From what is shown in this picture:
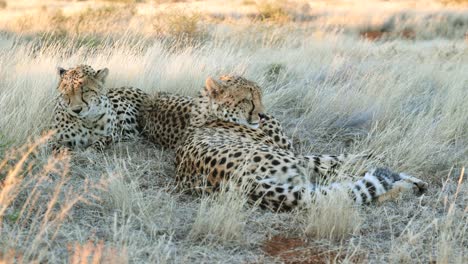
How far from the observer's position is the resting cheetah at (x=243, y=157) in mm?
3592

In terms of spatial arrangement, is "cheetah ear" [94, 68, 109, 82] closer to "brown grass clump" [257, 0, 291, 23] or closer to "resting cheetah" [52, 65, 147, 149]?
"resting cheetah" [52, 65, 147, 149]

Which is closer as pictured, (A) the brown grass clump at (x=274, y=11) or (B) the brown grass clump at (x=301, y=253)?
(B) the brown grass clump at (x=301, y=253)

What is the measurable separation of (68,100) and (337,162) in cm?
195

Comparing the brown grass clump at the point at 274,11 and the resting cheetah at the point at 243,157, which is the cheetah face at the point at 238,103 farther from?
the brown grass clump at the point at 274,11

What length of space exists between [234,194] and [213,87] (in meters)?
1.48

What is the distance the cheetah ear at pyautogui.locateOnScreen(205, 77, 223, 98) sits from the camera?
15.3 ft

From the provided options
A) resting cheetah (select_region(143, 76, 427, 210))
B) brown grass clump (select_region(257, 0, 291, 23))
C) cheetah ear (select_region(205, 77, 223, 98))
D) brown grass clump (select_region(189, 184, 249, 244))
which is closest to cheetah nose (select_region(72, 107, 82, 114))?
resting cheetah (select_region(143, 76, 427, 210))

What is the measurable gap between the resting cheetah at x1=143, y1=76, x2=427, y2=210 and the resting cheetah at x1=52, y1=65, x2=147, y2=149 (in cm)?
40

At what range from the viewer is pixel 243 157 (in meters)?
3.71

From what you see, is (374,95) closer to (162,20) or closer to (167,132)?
(167,132)

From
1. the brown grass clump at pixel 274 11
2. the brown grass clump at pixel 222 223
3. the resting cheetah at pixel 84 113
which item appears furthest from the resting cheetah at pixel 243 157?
the brown grass clump at pixel 274 11

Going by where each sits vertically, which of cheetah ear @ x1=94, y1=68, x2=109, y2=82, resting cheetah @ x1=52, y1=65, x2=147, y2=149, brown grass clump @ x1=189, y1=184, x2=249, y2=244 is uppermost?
cheetah ear @ x1=94, y1=68, x2=109, y2=82

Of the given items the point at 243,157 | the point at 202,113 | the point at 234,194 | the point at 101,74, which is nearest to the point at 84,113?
the point at 101,74

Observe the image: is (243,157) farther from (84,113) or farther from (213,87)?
(84,113)
